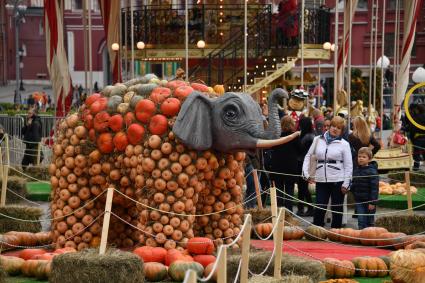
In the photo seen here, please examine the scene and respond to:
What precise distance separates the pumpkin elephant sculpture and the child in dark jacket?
9.85ft

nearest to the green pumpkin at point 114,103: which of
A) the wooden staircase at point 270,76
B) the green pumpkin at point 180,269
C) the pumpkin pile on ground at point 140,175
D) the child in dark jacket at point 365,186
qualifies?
the pumpkin pile on ground at point 140,175

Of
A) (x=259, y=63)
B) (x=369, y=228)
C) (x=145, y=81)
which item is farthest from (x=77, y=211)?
(x=259, y=63)

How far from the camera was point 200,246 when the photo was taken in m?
17.5

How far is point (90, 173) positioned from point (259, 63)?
68.6ft

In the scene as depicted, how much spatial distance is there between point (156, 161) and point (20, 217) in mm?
3899

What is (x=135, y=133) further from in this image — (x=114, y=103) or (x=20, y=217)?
(x=20, y=217)

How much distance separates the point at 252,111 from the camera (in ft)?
59.8

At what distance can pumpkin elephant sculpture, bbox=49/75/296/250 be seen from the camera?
17.7m

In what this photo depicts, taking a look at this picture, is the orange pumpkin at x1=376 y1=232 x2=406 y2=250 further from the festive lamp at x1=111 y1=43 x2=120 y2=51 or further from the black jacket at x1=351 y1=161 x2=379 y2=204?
the festive lamp at x1=111 y1=43 x2=120 y2=51

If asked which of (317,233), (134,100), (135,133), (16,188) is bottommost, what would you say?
(16,188)

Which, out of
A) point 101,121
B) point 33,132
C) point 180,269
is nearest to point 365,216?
point 101,121

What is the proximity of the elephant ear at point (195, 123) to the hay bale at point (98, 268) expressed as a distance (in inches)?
93.5

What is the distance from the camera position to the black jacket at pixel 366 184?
21.1m

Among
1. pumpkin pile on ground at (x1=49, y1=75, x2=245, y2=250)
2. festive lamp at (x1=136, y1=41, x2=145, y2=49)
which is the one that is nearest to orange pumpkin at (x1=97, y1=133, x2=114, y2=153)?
pumpkin pile on ground at (x1=49, y1=75, x2=245, y2=250)
